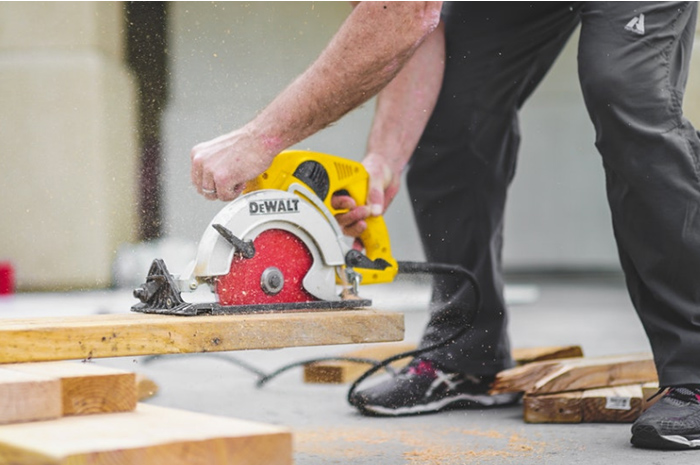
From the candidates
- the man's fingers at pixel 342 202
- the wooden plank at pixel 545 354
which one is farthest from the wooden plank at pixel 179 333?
the wooden plank at pixel 545 354

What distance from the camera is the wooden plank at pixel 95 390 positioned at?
1564 millimetres

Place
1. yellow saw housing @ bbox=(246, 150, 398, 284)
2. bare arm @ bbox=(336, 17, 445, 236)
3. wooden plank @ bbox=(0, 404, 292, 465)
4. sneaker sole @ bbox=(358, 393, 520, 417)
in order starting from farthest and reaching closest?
sneaker sole @ bbox=(358, 393, 520, 417), bare arm @ bbox=(336, 17, 445, 236), yellow saw housing @ bbox=(246, 150, 398, 284), wooden plank @ bbox=(0, 404, 292, 465)

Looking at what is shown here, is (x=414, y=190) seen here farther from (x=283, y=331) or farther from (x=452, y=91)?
(x=283, y=331)

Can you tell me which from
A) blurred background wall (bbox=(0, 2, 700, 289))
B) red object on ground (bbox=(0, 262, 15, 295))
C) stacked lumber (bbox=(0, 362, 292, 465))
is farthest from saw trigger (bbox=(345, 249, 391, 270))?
red object on ground (bbox=(0, 262, 15, 295))

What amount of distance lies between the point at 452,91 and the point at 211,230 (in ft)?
3.40

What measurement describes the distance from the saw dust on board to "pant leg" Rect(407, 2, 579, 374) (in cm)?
43

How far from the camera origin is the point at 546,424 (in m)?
2.64

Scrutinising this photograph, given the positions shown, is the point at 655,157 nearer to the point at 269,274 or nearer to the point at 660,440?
the point at 660,440

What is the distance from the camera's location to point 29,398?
1507 mm

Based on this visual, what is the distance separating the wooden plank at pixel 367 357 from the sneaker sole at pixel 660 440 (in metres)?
0.94

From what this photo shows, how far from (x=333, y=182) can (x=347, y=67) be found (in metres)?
0.33

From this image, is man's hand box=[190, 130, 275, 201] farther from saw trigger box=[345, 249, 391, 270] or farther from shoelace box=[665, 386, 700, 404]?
shoelace box=[665, 386, 700, 404]

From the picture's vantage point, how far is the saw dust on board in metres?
2.24

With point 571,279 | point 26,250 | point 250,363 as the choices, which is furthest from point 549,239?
point 250,363
